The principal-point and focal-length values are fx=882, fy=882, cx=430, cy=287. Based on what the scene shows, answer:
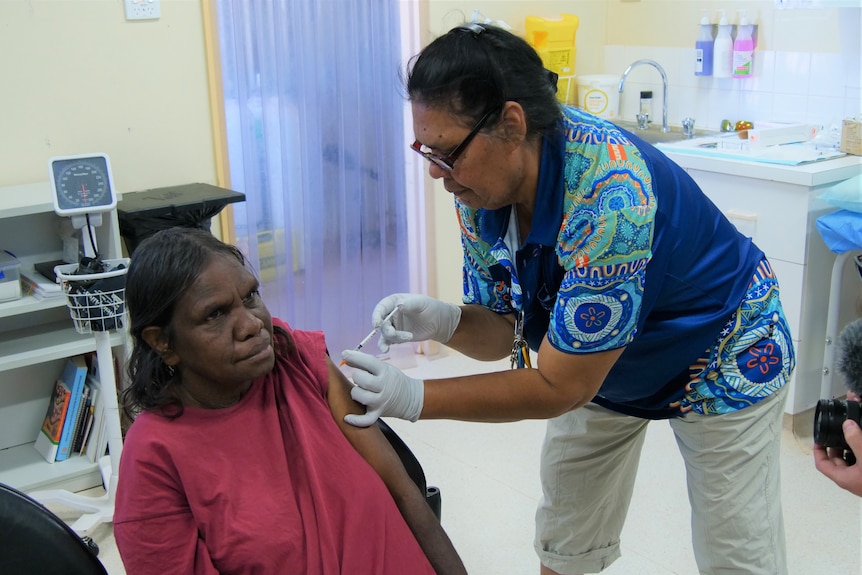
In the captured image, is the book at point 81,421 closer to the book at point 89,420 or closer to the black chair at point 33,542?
the book at point 89,420

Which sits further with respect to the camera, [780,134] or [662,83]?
[662,83]

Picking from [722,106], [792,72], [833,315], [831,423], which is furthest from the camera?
[722,106]

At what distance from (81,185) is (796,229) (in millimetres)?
2219

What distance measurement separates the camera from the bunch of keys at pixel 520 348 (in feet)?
5.60

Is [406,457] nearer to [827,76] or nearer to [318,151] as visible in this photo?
[318,151]

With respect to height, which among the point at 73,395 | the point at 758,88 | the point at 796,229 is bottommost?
the point at 73,395

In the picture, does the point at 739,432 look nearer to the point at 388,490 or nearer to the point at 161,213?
the point at 388,490

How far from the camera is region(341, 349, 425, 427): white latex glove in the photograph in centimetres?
145

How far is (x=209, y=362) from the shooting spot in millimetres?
1388

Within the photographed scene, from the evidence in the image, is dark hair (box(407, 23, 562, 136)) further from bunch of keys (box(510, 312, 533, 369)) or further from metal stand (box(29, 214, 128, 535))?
metal stand (box(29, 214, 128, 535))

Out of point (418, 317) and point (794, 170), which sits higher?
point (794, 170)

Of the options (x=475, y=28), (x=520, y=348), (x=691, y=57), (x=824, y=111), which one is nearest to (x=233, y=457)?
(x=520, y=348)

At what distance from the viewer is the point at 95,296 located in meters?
2.35

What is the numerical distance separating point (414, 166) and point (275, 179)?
65 centimetres
